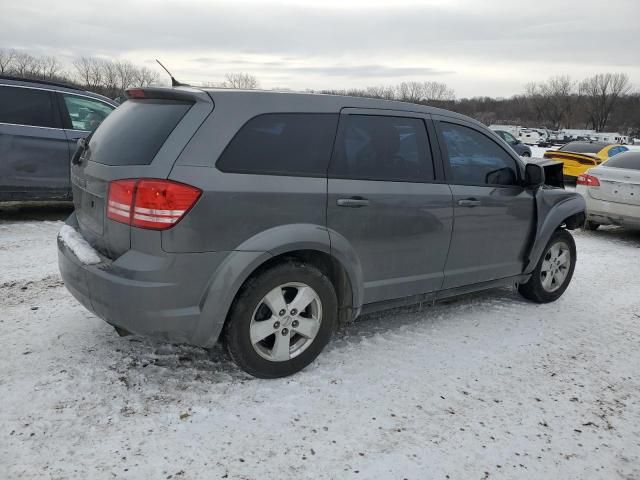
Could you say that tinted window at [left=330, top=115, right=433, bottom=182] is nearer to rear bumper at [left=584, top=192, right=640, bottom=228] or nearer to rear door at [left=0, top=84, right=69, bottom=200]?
rear door at [left=0, top=84, right=69, bottom=200]

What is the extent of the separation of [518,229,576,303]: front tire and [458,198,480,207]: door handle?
1145 millimetres

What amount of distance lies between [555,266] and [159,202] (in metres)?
3.84

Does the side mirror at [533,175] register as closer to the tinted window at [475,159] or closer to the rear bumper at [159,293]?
the tinted window at [475,159]

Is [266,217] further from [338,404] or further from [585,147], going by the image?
[585,147]

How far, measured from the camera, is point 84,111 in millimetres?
7191

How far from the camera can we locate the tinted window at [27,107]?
6.55 meters

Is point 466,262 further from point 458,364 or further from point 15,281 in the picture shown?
point 15,281

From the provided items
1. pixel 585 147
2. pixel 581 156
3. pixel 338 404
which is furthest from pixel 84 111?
pixel 585 147

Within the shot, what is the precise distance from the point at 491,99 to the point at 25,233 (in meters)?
157

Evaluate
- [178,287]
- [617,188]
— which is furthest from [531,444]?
[617,188]

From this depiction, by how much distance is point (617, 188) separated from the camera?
26.0 feet

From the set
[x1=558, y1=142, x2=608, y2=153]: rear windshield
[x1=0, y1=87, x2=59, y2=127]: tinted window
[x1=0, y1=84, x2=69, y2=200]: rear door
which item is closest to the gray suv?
[x1=0, y1=84, x2=69, y2=200]: rear door

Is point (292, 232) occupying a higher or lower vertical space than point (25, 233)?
higher

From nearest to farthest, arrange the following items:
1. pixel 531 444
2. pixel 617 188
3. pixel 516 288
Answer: pixel 531 444, pixel 516 288, pixel 617 188
